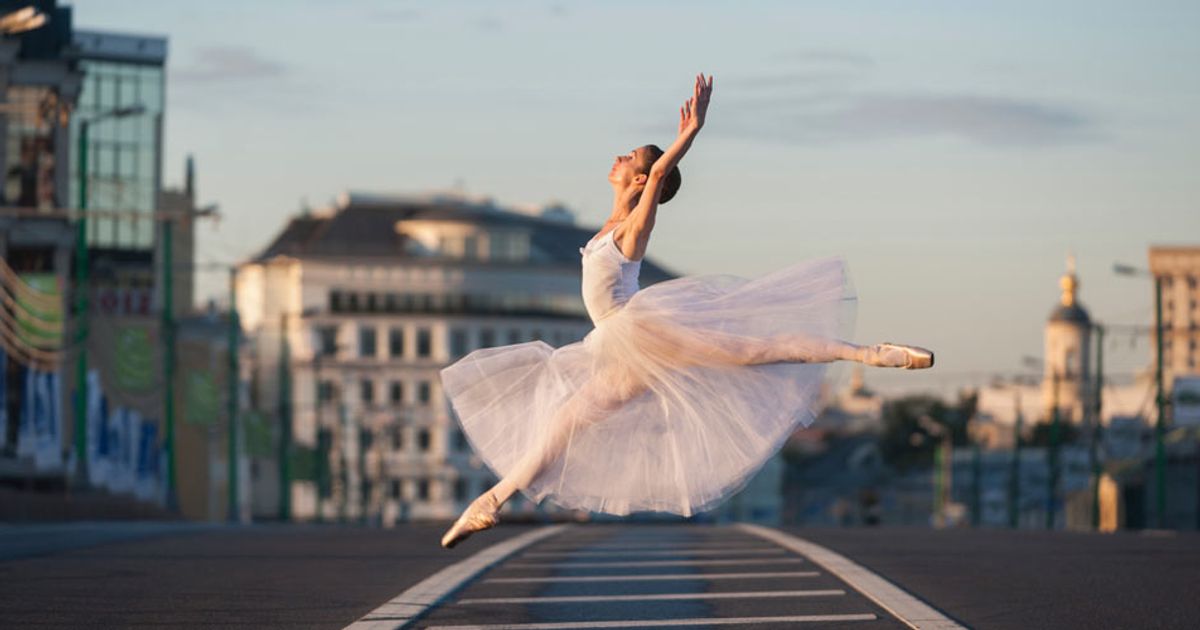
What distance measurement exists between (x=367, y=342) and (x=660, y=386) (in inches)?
5646

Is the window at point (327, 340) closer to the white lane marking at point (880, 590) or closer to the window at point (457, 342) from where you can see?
the window at point (457, 342)

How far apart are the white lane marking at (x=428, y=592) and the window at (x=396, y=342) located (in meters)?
137

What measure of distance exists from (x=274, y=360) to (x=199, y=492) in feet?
166

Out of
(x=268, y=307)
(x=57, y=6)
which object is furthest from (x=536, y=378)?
(x=268, y=307)

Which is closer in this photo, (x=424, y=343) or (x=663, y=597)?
(x=663, y=597)

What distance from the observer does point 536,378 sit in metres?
13.7

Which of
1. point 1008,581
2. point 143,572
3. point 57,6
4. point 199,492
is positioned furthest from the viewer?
point 199,492

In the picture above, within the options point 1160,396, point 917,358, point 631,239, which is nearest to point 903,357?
point 917,358

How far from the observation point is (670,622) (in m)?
12.1

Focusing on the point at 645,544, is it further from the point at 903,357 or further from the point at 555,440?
the point at 903,357

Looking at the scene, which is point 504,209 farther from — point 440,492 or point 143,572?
point 143,572

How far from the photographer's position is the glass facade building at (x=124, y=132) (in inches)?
3855

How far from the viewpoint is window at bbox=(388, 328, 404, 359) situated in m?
156

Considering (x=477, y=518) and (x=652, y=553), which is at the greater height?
(x=477, y=518)
